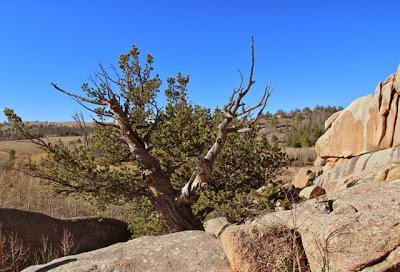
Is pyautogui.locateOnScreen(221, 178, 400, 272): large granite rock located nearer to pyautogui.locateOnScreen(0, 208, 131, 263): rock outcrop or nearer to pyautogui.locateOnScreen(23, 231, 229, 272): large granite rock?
pyautogui.locateOnScreen(23, 231, 229, 272): large granite rock

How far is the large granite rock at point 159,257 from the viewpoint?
17.6 feet

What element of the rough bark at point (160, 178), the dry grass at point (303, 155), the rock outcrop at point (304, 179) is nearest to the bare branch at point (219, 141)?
the rough bark at point (160, 178)

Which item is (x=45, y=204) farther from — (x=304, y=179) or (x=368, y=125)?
(x=368, y=125)

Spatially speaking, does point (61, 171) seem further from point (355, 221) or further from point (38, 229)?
point (355, 221)

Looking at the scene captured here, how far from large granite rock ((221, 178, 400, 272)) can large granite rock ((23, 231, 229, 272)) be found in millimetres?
696

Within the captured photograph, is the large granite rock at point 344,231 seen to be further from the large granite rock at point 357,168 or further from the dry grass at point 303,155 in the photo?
the dry grass at point 303,155

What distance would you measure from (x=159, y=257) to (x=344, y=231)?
2.62 meters

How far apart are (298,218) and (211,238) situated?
5.46ft

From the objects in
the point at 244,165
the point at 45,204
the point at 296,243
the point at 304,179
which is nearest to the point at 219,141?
the point at 244,165

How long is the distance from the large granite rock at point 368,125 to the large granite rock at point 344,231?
6.78 metres

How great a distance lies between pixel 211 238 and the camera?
5.93m

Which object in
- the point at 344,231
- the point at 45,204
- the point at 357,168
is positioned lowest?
the point at 344,231

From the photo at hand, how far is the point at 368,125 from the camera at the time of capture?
11.8 meters

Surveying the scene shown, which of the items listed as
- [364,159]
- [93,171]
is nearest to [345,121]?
[364,159]
